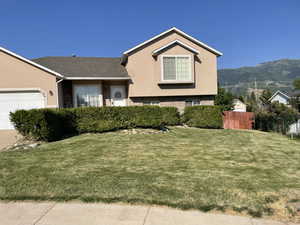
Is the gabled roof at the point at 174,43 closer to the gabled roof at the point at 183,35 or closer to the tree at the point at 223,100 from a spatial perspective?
the gabled roof at the point at 183,35

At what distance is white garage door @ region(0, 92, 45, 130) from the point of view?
1220cm

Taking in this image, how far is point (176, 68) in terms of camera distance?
15922 mm

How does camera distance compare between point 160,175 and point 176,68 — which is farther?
point 176,68

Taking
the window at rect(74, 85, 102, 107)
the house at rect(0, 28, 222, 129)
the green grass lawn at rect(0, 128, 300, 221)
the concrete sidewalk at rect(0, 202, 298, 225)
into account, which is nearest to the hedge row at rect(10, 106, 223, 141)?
the green grass lawn at rect(0, 128, 300, 221)

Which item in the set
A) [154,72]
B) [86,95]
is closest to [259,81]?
[154,72]

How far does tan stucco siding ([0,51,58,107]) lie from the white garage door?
0.37 m

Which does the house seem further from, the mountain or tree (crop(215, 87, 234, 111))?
the mountain

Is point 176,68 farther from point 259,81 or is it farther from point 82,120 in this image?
point 259,81

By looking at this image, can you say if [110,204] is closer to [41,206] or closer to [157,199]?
[157,199]

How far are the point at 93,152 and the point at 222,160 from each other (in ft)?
14.4

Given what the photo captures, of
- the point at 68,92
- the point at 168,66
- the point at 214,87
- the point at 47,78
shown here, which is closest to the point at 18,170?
the point at 47,78

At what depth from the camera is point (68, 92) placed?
1515cm

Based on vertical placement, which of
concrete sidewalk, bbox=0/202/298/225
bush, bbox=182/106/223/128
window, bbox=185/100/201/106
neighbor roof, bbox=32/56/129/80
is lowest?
concrete sidewalk, bbox=0/202/298/225

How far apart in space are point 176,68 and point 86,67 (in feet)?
22.6
